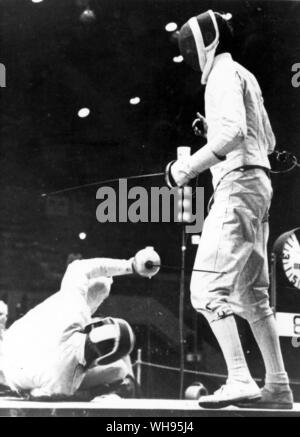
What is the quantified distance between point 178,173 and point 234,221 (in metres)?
0.35

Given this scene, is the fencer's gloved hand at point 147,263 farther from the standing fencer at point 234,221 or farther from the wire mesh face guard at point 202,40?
the wire mesh face guard at point 202,40

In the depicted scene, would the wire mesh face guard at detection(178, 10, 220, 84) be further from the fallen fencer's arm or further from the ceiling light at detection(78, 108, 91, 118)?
the fallen fencer's arm

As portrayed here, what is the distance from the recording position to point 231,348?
3.13 meters

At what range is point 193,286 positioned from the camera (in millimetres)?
3234

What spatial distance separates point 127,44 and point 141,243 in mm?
1022

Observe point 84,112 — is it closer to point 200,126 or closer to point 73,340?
point 200,126

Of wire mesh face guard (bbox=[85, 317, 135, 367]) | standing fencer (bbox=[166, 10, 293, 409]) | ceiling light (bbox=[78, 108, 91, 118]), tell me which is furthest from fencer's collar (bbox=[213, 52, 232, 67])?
wire mesh face guard (bbox=[85, 317, 135, 367])

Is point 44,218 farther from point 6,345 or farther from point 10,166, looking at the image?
point 6,345

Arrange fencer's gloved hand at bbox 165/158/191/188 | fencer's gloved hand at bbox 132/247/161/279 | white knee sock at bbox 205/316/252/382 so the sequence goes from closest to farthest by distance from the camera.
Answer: white knee sock at bbox 205/316/252/382 < fencer's gloved hand at bbox 165/158/191/188 < fencer's gloved hand at bbox 132/247/161/279

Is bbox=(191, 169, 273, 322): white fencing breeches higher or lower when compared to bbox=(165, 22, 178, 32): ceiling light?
lower

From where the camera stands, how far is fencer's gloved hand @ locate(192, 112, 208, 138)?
3365 millimetres

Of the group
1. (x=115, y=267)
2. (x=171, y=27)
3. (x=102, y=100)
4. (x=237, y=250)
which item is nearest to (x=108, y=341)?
(x=115, y=267)

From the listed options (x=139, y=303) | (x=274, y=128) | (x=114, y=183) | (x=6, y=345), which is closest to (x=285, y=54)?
(x=274, y=128)

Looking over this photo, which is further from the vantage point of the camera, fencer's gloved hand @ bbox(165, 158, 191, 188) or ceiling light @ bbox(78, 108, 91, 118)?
ceiling light @ bbox(78, 108, 91, 118)
